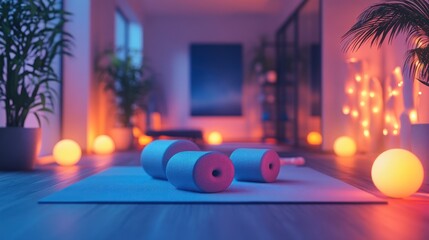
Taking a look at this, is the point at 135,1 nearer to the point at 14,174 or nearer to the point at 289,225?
the point at 14,174

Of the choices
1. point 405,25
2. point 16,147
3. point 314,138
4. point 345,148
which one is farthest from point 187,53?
point 405,25

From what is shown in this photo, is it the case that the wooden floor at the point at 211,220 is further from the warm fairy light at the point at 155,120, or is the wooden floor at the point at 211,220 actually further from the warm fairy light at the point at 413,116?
the warm fairy light at the point at 155,120

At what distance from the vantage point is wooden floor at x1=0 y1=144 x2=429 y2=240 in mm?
1723

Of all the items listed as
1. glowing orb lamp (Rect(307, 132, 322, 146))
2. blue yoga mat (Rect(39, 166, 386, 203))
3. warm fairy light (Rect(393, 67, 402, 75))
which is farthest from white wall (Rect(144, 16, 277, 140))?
blue yoga mat (Rect(39, 166, 386, 203))

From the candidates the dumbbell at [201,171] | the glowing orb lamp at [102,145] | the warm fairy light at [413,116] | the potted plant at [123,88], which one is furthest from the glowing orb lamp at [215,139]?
the dumbbell at [201,171]

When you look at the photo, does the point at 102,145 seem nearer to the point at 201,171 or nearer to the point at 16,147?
the point at 16,147

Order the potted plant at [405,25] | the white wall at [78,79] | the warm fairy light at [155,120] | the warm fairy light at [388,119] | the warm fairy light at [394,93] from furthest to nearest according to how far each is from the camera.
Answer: the warm fairy light at [155,120]
the white wall at [78,79]
the warm fairy light at [388,119]
the warm fairy light at [394,93]
the potted plant at [405,25]

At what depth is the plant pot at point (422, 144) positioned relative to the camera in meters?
3.10

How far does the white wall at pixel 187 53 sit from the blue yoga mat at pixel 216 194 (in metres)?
7.18

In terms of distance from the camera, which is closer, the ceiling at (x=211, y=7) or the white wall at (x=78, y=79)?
the white wall at (x=78, y=79)

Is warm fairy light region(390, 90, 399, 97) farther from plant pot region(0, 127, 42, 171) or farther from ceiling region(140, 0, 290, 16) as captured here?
ceiling region(140, 0, 290, 16)

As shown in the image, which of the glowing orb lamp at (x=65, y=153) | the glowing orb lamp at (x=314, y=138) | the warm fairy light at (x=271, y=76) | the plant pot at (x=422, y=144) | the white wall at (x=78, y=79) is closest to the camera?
the plant pot at (x=422, y=144)

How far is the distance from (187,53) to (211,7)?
1.23 m

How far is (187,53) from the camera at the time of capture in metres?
10.7
